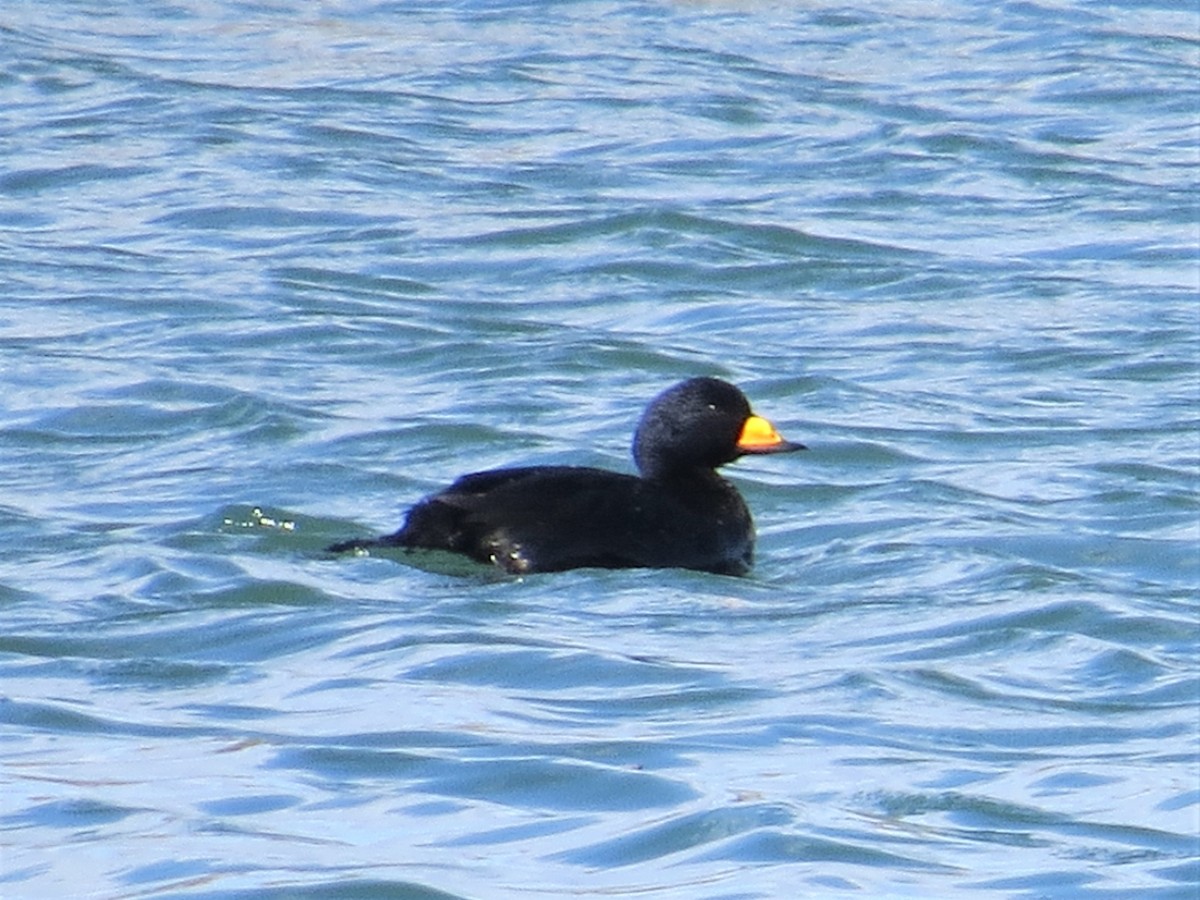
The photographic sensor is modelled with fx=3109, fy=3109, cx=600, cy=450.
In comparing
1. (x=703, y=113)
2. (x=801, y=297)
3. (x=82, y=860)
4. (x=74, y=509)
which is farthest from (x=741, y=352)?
(x=82, y=860)

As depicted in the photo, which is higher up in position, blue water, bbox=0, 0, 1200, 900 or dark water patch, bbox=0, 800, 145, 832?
dark water patch, bbox=0, 800, 145, 832

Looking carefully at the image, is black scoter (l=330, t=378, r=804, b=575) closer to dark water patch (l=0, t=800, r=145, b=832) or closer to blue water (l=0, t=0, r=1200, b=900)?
blue water (l=0, t=0, r=1200, b=900)

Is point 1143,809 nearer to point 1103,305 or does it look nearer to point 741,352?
point 741,352

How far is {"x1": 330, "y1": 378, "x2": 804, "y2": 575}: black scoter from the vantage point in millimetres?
8430

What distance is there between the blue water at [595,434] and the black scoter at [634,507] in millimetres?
125

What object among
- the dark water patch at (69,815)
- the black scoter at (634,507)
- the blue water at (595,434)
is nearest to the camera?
the dark water patch at (69,815)

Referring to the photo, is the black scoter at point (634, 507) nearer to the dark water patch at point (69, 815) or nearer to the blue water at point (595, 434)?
the blue water at point (595, 434)

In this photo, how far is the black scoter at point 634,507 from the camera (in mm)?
8430

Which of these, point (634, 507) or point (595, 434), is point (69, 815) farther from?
point (595, 434)

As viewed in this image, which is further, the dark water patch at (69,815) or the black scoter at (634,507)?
the black scoter at (634,507)

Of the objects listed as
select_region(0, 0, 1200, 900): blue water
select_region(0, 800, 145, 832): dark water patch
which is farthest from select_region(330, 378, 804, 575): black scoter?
select_region(0, 800, 145, 832): dark water patch

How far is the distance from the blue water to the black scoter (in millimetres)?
125

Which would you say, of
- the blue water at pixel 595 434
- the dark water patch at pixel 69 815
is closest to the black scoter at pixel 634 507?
the blue water at pixel 595 434

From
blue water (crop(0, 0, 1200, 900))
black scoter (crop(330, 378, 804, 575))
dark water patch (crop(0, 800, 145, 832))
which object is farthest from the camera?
black scoter (crop(330, 378, 804, 575))
